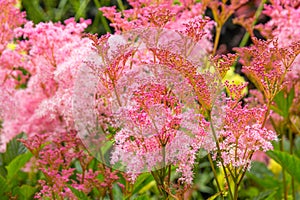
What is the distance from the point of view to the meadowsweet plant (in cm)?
106

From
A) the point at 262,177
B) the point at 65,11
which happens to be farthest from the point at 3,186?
the point at 65,11

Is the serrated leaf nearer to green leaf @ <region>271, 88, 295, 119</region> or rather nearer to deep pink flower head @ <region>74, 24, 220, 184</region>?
deep pink flower head @ <region>74, 24, 220, 184</region>

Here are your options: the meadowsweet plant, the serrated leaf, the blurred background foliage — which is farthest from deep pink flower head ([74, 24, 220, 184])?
the blurred background foliage

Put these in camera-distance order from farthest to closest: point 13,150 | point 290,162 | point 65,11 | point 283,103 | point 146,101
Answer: point 65,11 < point 13,150 < point 283,103 < point 290,162 < point 146,101

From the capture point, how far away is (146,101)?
1.05m

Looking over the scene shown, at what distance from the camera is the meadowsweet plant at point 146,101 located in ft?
3.46

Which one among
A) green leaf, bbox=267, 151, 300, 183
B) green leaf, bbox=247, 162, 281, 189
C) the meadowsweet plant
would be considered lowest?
green leaf, bbox=247, 162, 281, 189

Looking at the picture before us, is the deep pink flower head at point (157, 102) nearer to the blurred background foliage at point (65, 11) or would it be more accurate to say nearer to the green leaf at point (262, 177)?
the green leaf at point (262, 177)

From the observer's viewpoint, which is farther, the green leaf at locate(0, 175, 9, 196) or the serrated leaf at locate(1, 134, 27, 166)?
the serrated leaf at locate(1, 134, 27, 166)

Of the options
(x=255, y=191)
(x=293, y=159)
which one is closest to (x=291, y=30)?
(x=293, y=159)

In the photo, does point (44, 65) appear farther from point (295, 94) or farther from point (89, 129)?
point (295, 94)

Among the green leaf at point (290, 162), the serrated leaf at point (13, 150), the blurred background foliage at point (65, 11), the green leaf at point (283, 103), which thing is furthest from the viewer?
the blurred background foliage at point (65, 11)

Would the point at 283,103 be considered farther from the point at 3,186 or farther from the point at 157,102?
the point at 3,186

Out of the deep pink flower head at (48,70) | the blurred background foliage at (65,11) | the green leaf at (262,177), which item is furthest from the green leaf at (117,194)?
the blurred background foliage at (65,11)
